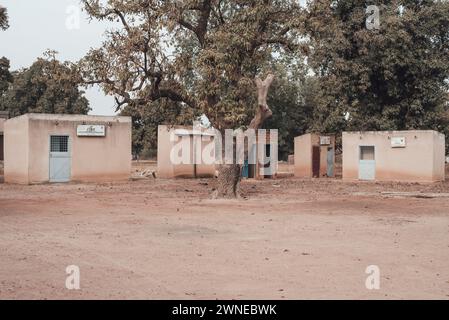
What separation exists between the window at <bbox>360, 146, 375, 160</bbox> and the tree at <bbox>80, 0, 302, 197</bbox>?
Answer: 38.5 feet

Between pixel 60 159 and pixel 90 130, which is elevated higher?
pixel 90 130

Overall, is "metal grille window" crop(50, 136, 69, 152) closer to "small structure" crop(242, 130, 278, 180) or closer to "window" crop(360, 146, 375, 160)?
"small structure" crop(242, 130, 278, 180)

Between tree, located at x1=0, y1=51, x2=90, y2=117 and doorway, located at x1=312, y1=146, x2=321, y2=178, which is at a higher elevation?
tree, located at x1=0, y1=51, x2=90, y2=117

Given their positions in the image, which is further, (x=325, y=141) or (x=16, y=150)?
(x=325, y=141)

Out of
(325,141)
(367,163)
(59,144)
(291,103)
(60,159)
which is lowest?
(367,163)

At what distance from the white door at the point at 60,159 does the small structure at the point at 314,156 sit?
13923 mm

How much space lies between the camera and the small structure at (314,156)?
32.5 metres

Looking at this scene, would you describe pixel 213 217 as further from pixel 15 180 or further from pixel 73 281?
pixel 15 180

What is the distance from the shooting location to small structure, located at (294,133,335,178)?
32500 mm

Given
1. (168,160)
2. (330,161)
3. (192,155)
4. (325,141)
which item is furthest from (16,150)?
(330,161)

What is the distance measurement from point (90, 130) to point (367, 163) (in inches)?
555

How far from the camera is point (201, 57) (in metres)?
17.1

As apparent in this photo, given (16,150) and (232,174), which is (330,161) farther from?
(16,150)

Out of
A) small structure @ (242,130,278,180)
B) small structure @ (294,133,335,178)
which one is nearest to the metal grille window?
small structure @ (242,130,278,180)
